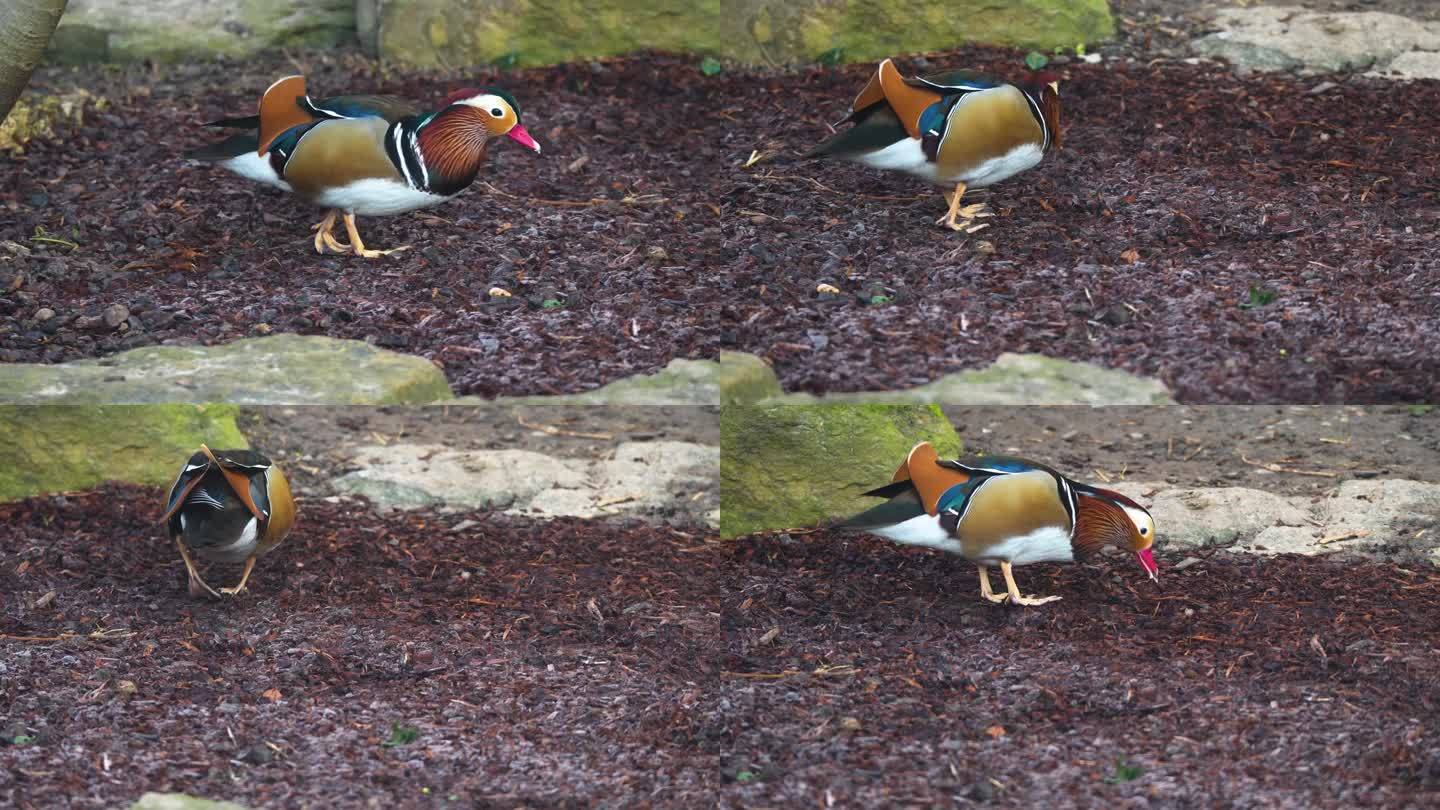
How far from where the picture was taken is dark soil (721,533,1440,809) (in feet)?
11.9

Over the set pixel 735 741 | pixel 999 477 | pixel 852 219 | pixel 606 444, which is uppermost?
pixel 852 219

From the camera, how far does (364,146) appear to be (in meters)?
4.71

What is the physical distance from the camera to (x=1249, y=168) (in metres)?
5.25

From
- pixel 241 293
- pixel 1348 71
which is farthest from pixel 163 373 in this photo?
pixel 1348 71

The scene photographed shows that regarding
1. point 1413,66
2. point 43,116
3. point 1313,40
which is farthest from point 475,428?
point 1413,66

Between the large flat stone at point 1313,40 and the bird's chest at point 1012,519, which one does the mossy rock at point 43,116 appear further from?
the large flat stone at point 1313,40

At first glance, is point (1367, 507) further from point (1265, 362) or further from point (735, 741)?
point (735, 741)

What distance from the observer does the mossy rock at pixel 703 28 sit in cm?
624

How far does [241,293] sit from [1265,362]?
3.00 meters

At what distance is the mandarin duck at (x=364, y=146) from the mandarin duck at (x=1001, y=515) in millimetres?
1511

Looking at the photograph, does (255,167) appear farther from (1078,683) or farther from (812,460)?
(1078,683)

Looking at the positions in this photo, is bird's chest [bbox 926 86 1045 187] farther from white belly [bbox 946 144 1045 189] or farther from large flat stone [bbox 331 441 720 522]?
large flat stone [bbox 331 441 720 522]

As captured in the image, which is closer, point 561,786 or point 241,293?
point 561,786

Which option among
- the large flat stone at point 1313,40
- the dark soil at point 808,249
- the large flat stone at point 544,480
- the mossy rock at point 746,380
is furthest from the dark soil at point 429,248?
the large flat stone at point 1313,40
